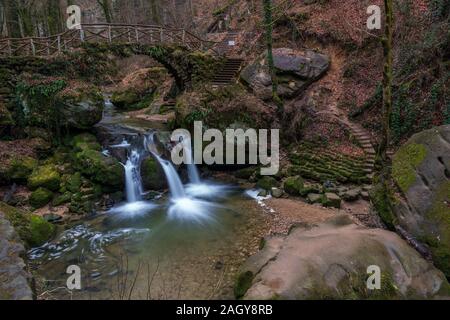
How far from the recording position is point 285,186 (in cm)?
1182

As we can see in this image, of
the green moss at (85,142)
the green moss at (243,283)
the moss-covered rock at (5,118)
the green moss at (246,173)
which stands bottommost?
the green moss at (243,283)

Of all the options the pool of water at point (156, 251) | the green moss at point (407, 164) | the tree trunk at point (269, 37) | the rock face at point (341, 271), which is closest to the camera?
the rock face at point (341, 271)

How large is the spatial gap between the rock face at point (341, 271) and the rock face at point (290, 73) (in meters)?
9.78

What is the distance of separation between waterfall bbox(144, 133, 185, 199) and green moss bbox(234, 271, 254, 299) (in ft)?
22.4

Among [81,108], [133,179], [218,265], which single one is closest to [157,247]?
[218,265]

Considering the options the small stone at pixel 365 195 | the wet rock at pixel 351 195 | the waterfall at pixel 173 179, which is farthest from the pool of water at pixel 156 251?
the small stone at pixel 365 195

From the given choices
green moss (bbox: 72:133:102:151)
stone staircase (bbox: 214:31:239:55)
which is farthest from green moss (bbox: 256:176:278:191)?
stone staircase (bbox: 214:31:239:55)

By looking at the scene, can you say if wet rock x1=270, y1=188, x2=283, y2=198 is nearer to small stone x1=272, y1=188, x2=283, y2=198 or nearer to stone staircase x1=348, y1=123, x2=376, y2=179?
small stone x1=272, y1=188, x2=283, y2=198

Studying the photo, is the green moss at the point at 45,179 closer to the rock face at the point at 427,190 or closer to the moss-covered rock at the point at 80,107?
the moss-covered rock at the point at 80,107

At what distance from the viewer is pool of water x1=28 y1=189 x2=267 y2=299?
22.3 ft

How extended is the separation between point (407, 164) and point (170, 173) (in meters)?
8.65

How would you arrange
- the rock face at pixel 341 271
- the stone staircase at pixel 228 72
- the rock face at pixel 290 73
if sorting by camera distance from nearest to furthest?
the rock face at pixel 341 271 → the rock face at pixel 290 73 → the stone staircase at pixel 228 72

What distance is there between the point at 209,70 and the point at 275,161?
7662 mm

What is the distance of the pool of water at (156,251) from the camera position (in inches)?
267
